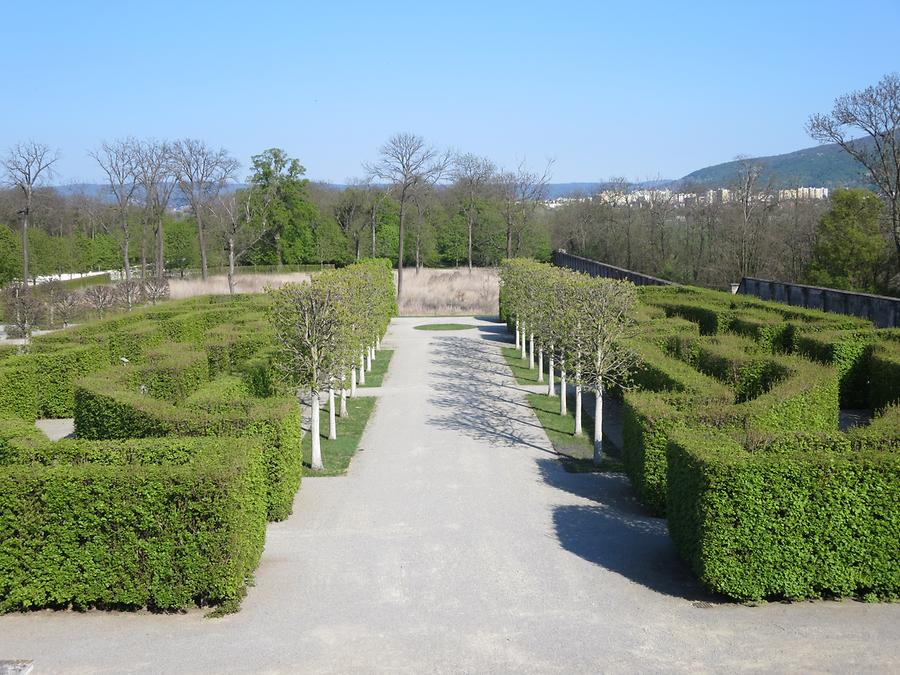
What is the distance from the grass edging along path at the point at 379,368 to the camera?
25.5 metres

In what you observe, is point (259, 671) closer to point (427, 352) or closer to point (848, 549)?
point (848, 549)

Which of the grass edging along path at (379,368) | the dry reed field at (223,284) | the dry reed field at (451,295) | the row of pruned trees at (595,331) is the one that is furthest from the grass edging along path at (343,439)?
the dry reed field at (223,284)

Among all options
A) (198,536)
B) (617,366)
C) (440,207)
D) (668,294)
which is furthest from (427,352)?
(440,207)

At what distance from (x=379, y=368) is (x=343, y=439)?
10.1 metres

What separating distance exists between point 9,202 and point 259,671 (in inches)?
2962

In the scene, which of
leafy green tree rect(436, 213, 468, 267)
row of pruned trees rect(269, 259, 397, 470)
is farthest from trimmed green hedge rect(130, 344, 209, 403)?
leafy green tree rect(436, 213, 468, 267)

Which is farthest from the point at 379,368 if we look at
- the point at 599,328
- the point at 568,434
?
the point at 599,328

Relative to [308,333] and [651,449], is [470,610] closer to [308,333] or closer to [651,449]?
[651,449]

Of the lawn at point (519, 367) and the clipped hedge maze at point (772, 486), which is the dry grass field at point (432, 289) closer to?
the lawn at point (519, 367)

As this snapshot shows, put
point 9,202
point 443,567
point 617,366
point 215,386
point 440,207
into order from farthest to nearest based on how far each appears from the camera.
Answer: point 440,207
point 9,202
point 617,366
point 215,386
point 443,567

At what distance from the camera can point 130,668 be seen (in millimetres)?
8250

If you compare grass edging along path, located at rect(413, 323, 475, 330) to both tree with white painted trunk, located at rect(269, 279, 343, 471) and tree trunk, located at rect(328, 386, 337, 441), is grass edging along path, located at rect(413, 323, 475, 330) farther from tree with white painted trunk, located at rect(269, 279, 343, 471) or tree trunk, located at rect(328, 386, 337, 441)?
tree with white painted trunk, located at rect(269, 279, 343, 471)

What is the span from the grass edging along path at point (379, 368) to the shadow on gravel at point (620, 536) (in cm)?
1121

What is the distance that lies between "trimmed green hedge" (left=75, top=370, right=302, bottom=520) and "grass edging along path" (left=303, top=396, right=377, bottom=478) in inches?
73.4
